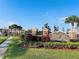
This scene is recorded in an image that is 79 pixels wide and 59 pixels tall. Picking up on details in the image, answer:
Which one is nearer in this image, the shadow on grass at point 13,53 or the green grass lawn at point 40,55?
the green grass lawn at point 40,55

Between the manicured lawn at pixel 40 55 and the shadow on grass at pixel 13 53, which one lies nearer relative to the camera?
the manicured lawn at pixel 40 55

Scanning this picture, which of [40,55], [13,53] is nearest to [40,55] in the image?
[40,55]

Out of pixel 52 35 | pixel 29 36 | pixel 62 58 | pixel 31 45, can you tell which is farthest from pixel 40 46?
pixel 52 35

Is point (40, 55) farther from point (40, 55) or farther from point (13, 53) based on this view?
point (13, 53)

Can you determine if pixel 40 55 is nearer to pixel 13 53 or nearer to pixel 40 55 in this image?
pixel 40 55

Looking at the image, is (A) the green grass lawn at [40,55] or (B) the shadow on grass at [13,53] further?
(B) the shadow on grass at [13,53]

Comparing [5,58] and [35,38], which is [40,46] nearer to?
[5,58]

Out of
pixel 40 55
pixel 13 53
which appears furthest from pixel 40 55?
pixel 13 53

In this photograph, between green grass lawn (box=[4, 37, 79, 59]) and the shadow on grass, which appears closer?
green grass lawn (box=[4, 37, 79, 59])

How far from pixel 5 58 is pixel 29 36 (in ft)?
57.2

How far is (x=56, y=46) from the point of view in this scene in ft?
61.3

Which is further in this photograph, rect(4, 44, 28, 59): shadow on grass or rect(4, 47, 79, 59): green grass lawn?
rect(4, 44, 28, 59): shadow on grass

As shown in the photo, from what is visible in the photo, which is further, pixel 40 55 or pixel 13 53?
pixel 13 53

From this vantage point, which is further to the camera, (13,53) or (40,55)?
(13,53)
